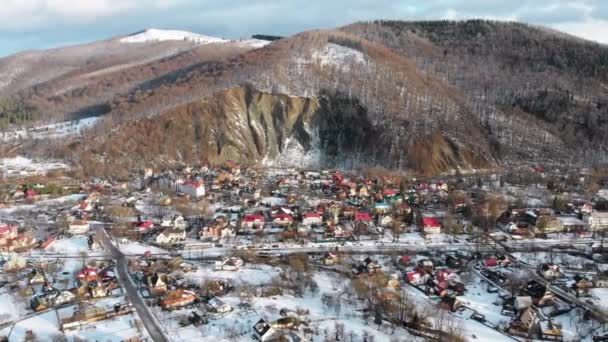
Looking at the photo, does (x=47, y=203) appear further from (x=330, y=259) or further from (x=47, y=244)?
(x=330, y=259)

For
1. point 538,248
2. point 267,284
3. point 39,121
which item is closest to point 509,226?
point 538,248

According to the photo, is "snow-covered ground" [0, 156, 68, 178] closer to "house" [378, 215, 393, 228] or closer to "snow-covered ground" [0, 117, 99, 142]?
"snow-covered ground" [0, 117, 99, 142]

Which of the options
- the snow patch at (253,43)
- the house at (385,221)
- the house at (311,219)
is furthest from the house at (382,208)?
the snow patch at (253,43)

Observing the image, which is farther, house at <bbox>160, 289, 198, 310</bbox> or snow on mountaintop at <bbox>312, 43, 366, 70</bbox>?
snow on mountaintop at <bbox>312, 43, 366, 70</bbox>

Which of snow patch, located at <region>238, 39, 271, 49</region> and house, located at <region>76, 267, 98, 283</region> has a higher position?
snow patch, located at <region>238, 39, 271, 49</region>

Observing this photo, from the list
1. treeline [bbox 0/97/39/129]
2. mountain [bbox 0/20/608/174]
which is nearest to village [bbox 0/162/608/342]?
mountain [bbox 0/20/608/174]

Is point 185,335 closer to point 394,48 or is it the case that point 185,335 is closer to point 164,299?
point 164,299

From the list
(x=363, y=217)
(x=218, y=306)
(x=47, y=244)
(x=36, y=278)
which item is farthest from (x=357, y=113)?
(x=36, y=278)
